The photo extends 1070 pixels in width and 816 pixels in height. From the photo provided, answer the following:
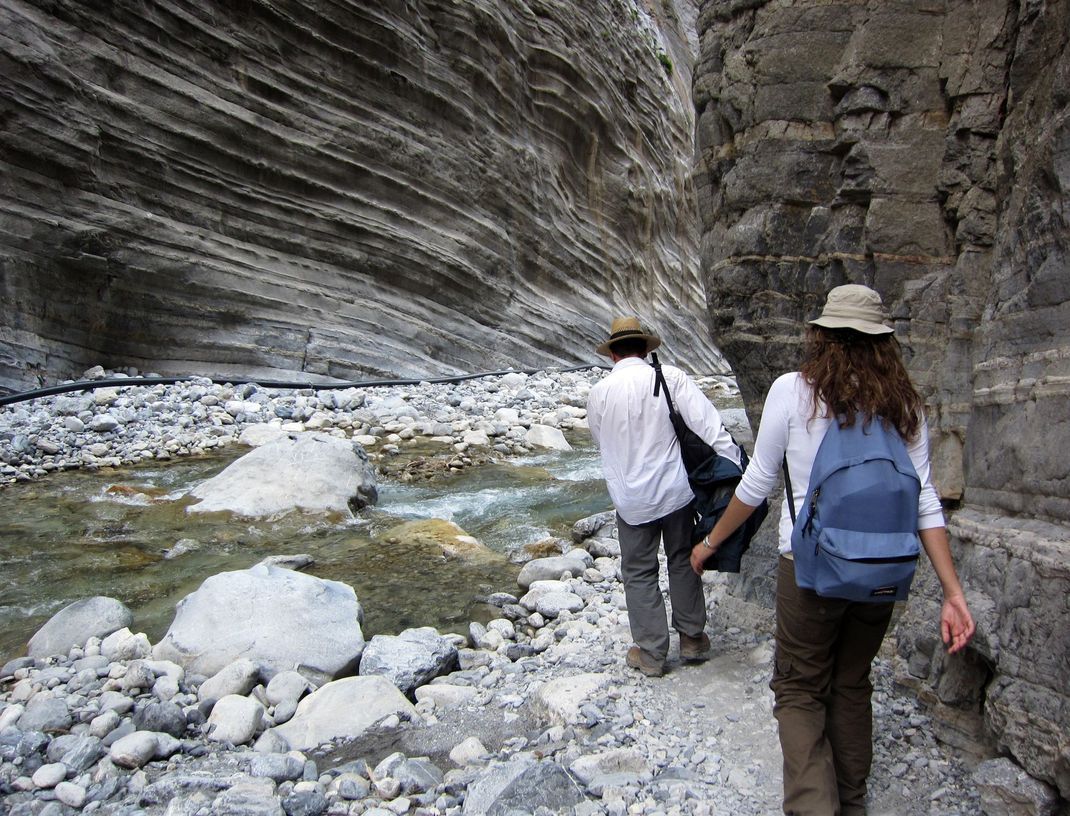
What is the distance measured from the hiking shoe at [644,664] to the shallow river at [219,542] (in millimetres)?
1362

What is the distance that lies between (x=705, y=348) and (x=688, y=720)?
26.2 metres

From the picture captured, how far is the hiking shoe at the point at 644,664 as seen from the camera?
334 centimetres

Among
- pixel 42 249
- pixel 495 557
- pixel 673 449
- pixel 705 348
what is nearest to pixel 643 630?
pixel 673 449

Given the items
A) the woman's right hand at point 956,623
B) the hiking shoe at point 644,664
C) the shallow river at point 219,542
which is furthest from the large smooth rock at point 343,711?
the woman's right hand at point 956,623

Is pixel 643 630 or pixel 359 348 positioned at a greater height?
pixel 359 348

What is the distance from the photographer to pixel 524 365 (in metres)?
18.6

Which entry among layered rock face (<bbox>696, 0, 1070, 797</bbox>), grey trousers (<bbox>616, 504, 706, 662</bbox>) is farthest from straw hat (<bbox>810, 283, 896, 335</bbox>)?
grey trousers (<bbox>616, 504, 706, 662</bbox>)

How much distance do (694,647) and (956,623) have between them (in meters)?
1.53

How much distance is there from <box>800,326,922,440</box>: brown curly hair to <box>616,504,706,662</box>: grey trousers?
131cm

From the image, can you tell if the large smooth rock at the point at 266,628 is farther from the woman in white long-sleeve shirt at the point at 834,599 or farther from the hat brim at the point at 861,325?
the hat brim at the point at 861,325

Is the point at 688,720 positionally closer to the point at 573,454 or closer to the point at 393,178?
the point at 573,454

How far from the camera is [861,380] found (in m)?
2.07

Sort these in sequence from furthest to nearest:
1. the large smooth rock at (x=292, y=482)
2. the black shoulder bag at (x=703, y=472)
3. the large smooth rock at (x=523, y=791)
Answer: the large smooth rock at (x=292, y=482) < the black shoulder bag at (x=703, y=472) < the large smooth rock at (x=523, y=791)

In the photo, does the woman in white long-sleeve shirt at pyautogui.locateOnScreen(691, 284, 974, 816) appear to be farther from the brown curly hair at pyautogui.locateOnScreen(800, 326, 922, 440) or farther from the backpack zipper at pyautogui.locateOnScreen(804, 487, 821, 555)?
the backpack zipper at pyautogui.locateOnScreen(804, 487, 821, 555)
